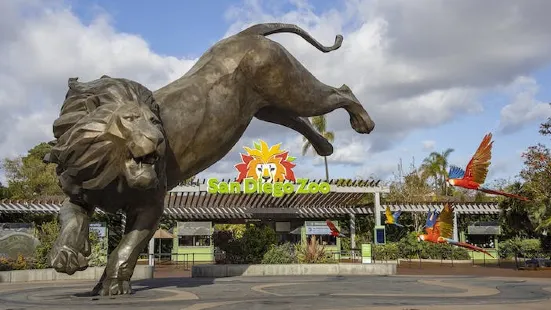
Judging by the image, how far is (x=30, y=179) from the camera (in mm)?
41188

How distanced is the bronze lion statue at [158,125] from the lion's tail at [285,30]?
19 millimetres

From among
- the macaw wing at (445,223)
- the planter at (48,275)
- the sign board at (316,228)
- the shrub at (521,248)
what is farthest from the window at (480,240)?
the planter at (48,275)

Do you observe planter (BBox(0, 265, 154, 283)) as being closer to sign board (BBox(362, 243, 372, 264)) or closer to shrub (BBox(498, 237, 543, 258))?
sign board (BBox(362, 243, 372, 264))

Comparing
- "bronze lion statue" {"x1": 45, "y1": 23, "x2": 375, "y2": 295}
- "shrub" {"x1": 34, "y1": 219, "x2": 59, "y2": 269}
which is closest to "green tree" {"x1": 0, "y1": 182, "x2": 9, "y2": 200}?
"shrub" {"x1": 34, "y1": 219, "x2": 59, "y2": 269}

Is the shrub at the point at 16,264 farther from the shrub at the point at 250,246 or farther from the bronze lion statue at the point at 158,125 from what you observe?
the bronze lion statue at the point at 158,125

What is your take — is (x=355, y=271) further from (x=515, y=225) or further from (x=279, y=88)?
(x=515, y=225)

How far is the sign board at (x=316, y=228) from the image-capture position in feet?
102

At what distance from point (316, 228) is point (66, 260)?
25331mm

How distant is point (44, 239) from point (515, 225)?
60.9 feet

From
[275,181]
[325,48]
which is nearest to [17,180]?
[275,181]

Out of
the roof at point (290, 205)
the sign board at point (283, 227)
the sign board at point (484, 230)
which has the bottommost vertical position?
the sign board at point (484, 230)

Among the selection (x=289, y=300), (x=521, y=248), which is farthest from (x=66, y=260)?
(x=521, y=248)

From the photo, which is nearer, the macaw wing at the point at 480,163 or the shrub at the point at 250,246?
the shrub at the point at 250,246

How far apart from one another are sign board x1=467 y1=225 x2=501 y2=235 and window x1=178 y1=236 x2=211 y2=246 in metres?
17.4
